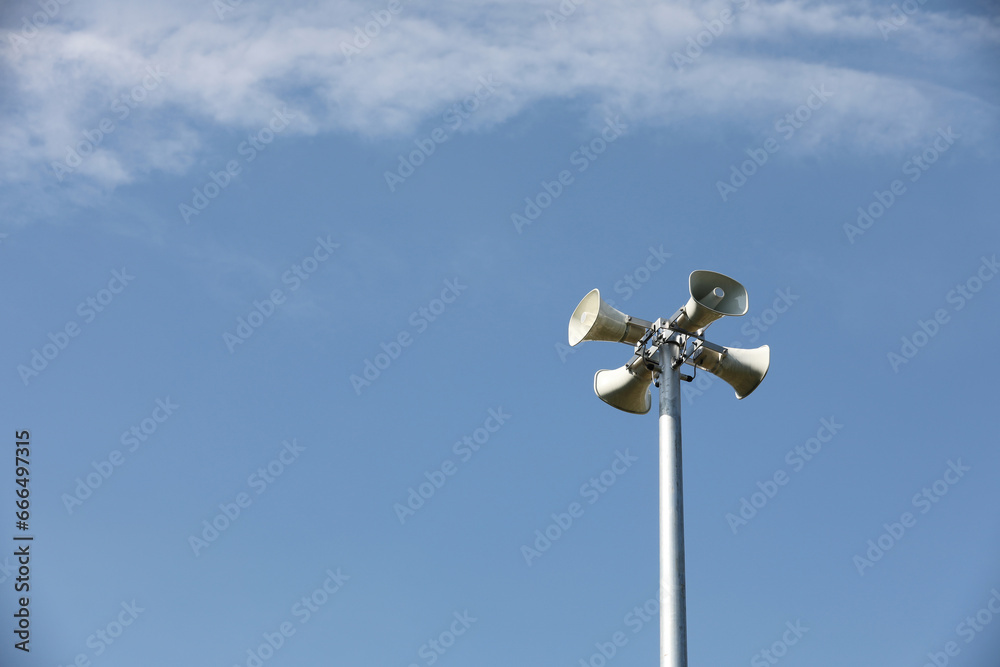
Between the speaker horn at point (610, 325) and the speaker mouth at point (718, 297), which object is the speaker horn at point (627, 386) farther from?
the speaker mouth at point (718, 297)

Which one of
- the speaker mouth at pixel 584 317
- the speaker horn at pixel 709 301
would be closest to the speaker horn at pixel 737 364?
the speaker horn at pixel 709 301

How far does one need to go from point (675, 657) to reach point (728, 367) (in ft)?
14.1

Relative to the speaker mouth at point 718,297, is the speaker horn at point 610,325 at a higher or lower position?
lower

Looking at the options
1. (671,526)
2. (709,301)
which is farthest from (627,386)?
(671,526)

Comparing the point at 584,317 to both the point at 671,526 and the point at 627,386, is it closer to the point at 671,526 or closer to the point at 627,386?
the point at 627,386

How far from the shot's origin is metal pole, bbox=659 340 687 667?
12344 millimetres

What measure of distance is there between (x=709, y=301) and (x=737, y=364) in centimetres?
98

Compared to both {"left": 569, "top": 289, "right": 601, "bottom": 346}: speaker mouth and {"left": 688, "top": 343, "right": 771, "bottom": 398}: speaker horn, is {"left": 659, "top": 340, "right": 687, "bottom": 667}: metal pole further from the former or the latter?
{"left": 569, "top": 289, "right": 601, "bottom": 346}: speaker mouth

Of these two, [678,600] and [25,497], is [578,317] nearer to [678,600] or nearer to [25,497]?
[678,600]

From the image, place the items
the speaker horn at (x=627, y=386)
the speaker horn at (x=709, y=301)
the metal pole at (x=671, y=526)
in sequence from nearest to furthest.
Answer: the metal pole at (x=671, y=526) < the speaker horn at (x=709, y=301) < the speaker horn at (x=627, y=386)

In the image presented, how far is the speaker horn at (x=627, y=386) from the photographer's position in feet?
49.7

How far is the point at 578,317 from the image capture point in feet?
51.6

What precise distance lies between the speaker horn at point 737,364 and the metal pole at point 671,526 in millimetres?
429

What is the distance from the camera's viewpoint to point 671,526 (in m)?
13.1
